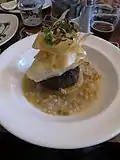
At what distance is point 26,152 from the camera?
936 mm

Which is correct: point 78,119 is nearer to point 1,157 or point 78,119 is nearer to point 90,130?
point 90,130

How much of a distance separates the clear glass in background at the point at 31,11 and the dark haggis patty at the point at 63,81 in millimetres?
351

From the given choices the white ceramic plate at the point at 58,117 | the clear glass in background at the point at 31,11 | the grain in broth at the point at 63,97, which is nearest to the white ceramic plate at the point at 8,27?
the clear glass in background at the point at 31,11

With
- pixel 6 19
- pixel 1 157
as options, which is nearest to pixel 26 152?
pixel 1 157

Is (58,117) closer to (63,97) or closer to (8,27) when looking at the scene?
(63,97)

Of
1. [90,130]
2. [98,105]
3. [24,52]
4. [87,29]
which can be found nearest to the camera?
[90,130]

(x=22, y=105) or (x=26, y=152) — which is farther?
(x=26, y=152)

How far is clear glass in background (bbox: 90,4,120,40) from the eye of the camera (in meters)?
1.04

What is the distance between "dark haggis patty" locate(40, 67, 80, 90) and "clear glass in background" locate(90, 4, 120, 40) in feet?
0.87

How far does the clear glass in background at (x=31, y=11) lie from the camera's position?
1.10 metres

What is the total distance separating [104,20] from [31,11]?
0.26m

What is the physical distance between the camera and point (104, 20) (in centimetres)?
108

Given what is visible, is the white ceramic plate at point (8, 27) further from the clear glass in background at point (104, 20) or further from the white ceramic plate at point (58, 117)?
the clear glass in background at point (104, 20)

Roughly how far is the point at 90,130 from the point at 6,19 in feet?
2.06
